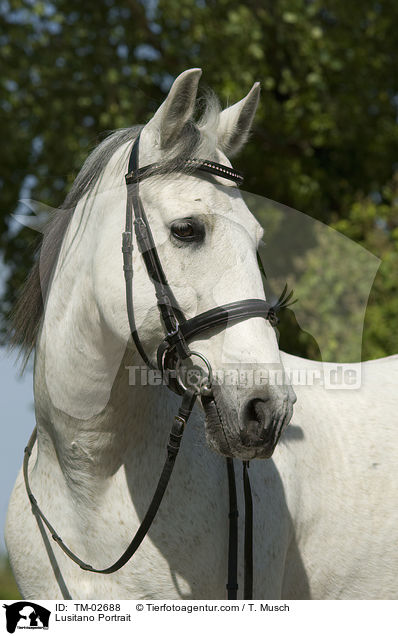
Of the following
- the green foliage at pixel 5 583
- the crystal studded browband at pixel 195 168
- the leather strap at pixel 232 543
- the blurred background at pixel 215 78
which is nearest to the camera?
the crystal studded browband at pixel 195 168

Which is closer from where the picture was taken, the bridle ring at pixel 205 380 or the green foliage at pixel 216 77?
the bridle ring at pixel 205 380

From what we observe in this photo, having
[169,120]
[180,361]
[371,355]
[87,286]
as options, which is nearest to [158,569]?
[180,361]

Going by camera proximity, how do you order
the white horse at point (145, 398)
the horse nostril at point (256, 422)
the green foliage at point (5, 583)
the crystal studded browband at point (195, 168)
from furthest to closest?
the green foliage at point (5, 583), the crystal studded browband at point (195, 168), the white horse at point (145, 398), the horse nostril at point (256, 422)

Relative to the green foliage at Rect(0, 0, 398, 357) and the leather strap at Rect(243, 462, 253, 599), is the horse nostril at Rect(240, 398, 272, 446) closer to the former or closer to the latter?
the leather strap at Rect(243, 462, 253, 599)

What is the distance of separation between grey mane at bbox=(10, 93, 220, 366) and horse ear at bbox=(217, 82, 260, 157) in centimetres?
7

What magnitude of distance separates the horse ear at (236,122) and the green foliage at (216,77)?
544cm

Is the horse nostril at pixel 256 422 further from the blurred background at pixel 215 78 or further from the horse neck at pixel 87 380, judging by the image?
the blurred background at pixel 215 78

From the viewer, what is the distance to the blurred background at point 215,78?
26.4ft

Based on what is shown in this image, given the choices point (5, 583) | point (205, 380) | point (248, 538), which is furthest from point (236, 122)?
point (5, 583)

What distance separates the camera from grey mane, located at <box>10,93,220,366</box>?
236 cm

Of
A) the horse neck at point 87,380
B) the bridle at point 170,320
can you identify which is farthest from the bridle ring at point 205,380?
the horse neck at point 87,380

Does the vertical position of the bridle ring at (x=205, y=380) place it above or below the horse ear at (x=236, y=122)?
below

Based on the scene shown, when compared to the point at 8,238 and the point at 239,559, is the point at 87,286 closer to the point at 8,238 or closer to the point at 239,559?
the point at 239,559
